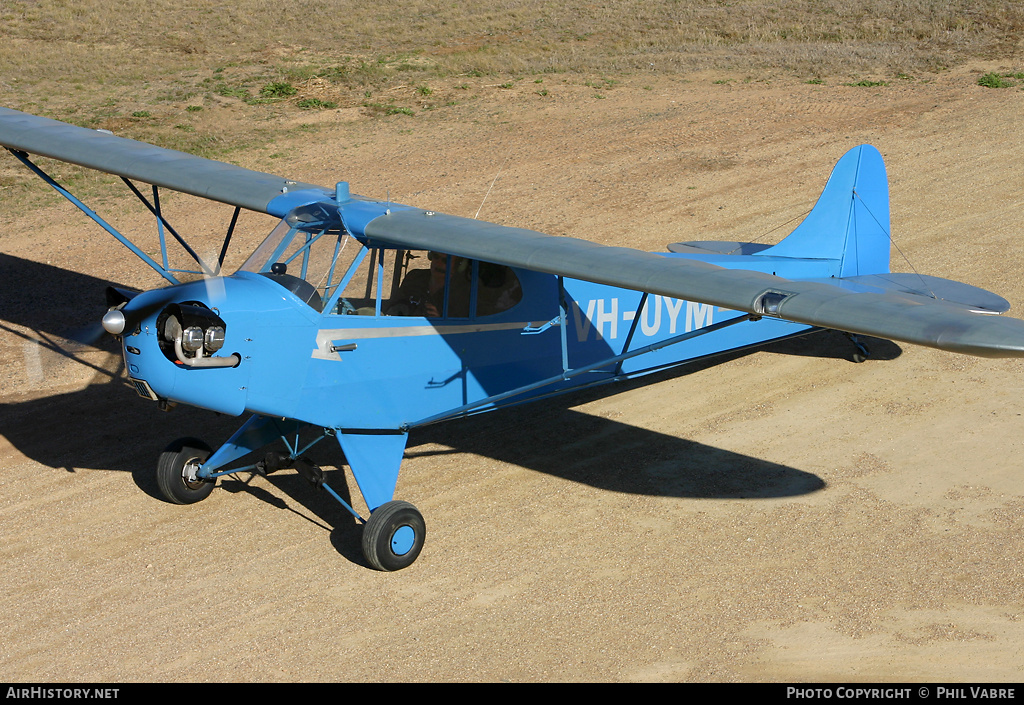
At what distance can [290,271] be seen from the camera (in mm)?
7785

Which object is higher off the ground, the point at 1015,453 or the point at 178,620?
the point at 1015,453

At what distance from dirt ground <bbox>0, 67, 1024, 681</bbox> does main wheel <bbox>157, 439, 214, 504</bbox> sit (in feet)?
0.61

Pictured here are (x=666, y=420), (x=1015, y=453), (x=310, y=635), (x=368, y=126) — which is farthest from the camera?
(x=368, y=126)

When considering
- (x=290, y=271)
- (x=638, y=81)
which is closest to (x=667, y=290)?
(x=290, y=271)

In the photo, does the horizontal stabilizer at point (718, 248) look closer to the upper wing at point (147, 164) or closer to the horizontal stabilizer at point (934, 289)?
the horizontal stabilizer at point (934, 289)

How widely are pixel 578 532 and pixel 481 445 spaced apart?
6.61ft

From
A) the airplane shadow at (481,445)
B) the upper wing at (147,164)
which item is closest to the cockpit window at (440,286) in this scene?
the upper wing at (147,164)

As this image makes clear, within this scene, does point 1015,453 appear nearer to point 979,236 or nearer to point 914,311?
point 914,311

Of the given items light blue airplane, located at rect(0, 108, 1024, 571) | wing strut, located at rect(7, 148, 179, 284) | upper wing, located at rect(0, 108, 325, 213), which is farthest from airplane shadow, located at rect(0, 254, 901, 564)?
upper wing, located at rect(0, 108, 325, 213)

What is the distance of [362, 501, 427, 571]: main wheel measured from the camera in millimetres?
7734

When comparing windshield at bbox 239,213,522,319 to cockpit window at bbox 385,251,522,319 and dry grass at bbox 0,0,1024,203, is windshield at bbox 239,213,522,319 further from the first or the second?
dry grass at bbox 0,0,1024,203

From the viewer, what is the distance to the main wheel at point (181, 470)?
887 cm
